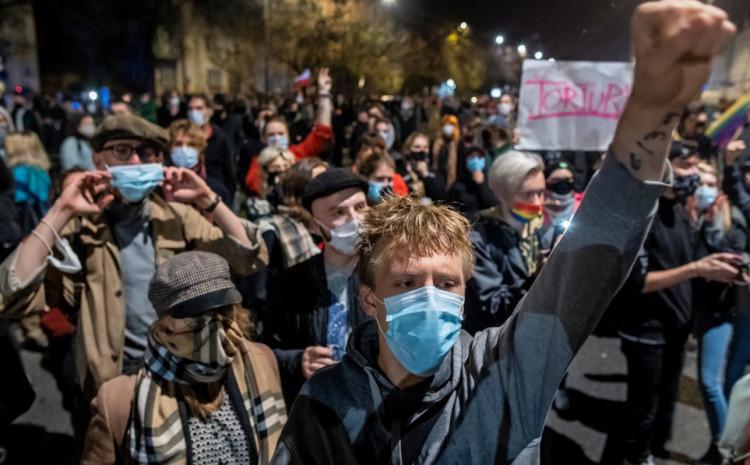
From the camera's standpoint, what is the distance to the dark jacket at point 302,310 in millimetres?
2525

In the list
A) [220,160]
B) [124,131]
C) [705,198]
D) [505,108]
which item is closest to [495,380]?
[124,131]

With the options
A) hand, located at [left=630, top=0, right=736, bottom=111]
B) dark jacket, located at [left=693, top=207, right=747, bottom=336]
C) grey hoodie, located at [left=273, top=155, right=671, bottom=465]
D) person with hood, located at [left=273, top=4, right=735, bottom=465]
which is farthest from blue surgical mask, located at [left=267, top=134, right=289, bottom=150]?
hand, located at [left=630, top=0, right=736, bottom=111]

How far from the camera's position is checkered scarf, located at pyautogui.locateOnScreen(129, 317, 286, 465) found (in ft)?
6.50

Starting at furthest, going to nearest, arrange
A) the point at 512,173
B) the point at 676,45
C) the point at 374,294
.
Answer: the point at 512,173
the point at 374,294
the point at 676,45

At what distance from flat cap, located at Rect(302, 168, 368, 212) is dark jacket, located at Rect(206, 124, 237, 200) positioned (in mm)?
4230

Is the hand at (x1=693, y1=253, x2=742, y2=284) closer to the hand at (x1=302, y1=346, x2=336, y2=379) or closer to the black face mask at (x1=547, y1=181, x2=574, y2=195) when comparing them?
the black face mask at (x1=547, y1=181, x2=574, y2=195)

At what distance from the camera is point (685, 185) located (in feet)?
12.0

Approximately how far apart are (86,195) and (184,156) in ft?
6.76

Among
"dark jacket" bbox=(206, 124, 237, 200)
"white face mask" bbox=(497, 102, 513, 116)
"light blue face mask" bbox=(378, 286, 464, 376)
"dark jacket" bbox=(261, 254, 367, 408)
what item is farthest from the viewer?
"white face mask" bbox=(497, 102, 513, 116)

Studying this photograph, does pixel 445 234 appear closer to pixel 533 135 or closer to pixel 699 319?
pixel 533 135

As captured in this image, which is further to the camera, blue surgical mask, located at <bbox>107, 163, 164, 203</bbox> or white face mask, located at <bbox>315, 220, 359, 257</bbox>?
blue surgical mask, located at <bbox>107, 163, 164, 203</bbox>

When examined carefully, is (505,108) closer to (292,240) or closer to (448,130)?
(448,130)

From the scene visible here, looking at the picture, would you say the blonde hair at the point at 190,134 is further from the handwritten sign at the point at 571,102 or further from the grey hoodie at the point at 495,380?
the grey hoodie at the point at 495,380

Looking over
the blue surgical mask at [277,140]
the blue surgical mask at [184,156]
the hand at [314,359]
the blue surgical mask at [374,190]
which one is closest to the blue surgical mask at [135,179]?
the hand at [314,359]
